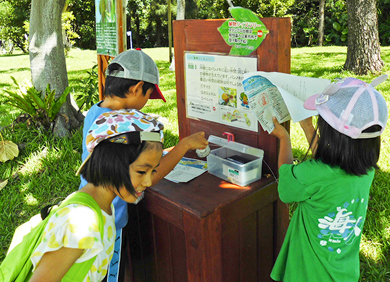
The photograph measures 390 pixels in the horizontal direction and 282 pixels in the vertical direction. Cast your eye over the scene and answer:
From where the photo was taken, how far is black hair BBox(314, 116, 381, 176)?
136cm

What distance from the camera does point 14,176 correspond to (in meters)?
3.78

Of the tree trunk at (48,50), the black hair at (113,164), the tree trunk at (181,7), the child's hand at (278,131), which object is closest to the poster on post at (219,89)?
the child's hand at (278,131)

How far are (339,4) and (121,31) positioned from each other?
18.1 metres

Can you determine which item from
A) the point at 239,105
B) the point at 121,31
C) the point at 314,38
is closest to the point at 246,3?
the point at 314,38

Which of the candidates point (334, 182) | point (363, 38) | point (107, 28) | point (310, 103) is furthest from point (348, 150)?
point (363, 38)

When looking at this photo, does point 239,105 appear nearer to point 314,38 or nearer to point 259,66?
point 259,66

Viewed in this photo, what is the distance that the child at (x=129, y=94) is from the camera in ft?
5.84

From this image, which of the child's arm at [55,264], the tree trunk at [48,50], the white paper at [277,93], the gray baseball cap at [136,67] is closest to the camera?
the child's arm at [55,264]

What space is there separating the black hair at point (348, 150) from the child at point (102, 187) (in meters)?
0.66

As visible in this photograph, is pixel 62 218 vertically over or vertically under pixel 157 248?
over

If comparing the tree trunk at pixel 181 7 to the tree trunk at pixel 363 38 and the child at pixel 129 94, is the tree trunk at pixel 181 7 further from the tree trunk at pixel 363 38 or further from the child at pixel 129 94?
the child at pixel 129 94

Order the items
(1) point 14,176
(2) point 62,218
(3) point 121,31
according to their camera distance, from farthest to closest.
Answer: (1) point 14,176 < (3) point 121,31 < (2) point 62,218

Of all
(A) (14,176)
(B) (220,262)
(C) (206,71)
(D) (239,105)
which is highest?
(C) (206,71)

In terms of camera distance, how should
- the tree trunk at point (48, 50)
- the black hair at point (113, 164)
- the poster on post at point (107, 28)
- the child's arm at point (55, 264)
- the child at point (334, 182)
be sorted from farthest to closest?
the tree trunk at point (48, 50) → the poster on post at point (107, 28) → the black hair at point (113, 164) → the child at point (334, 182) → the child's arm at point (55, 264)
